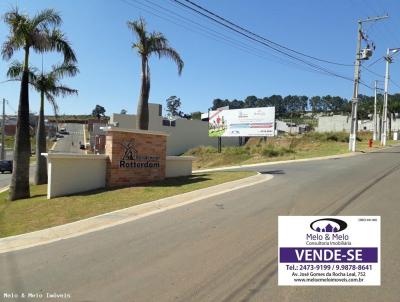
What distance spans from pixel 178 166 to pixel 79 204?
6.70 m

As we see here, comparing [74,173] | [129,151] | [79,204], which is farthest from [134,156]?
[79,204]

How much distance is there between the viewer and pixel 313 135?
168ft

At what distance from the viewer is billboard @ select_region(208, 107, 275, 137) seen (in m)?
45.2

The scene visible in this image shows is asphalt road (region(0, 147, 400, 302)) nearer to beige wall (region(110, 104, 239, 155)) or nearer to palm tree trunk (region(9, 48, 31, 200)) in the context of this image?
palm tree trunk (region(9, 48, 31, 200))

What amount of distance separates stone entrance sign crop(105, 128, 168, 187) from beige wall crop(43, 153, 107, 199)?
37cm

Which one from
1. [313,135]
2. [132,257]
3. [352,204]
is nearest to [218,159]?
[313,135]

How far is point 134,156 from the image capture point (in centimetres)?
1852

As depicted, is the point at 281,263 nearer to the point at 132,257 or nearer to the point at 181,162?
the point at 132,257

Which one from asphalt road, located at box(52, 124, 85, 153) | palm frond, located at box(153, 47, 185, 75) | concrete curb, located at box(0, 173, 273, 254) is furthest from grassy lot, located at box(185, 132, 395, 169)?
asphalt road, located at box(52, 124, 85, 153)

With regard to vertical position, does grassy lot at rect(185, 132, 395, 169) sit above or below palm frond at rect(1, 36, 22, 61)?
below

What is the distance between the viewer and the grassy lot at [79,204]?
1266 centimetres

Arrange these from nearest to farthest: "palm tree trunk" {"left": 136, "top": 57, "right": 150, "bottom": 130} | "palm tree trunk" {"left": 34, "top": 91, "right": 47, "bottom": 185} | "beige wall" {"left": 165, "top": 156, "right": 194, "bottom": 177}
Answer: "beige wall" {"left": 165, "top": 156, "right": 194, "bottom": 177} < "palm tree trunk" {"left": 136, "top": 57, "right": 150, "bottom": 130} < "palm tree trunk" {"left": 34, "top": 91, "right": 47, "bottom": 185}

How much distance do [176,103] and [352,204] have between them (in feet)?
534

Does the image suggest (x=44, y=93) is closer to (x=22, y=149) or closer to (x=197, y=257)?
(x=22, y=149)
